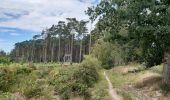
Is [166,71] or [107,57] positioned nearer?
[166,71]

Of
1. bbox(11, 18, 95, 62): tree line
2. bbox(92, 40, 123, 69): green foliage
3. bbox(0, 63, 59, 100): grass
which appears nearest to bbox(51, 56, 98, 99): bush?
bbox(0, 63, 59, 100): grass

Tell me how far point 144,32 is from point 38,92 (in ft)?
29.3

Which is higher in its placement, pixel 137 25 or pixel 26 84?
pixel 137 25

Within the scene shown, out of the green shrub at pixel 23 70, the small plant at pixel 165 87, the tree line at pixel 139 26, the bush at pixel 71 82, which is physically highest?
the tree line at pixel 139 26

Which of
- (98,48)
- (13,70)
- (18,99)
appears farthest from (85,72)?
(98,48)

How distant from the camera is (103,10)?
2873 cm

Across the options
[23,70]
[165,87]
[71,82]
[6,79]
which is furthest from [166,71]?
[23,70]

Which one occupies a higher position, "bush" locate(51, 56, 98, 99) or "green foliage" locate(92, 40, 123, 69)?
"green foliage" locate(92, 40, 123, 69)

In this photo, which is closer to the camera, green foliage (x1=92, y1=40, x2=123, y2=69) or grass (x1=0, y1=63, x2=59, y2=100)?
grass (x1=0, y1=63, x2=59, y2=100)

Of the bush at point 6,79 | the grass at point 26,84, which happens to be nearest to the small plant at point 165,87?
the grass at point 26,84

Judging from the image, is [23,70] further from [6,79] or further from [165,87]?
[165,87]

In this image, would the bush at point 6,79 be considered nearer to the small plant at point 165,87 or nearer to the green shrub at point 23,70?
the green shrub at point 23,70

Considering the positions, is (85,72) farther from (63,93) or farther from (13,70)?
(63,93)

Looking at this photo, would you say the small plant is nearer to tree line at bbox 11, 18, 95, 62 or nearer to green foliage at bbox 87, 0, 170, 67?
green foliage at bbox 87, 0, 170, 67
